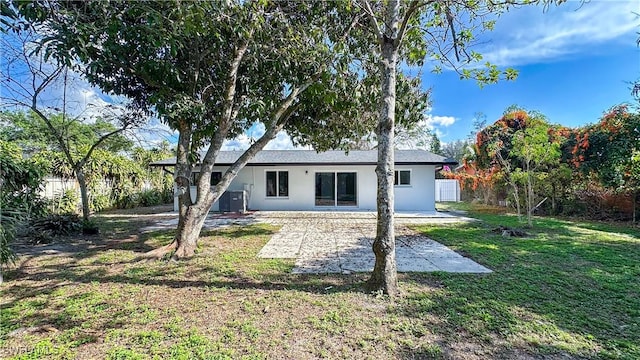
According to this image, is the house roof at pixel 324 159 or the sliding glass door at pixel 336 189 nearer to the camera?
the house roof at pixel 324 159

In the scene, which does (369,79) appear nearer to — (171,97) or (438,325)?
(171,97)

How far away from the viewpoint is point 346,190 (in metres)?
16.1

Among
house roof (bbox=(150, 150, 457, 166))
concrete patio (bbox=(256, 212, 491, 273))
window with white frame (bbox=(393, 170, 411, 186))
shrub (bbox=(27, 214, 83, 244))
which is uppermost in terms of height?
house roof (bbox=(150, 150, 457, 166))

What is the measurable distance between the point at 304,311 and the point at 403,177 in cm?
1305

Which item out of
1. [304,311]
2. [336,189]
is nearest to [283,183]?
[336,189]

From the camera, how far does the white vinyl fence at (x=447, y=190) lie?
23594 mm

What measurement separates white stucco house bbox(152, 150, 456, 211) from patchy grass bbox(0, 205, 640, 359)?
9.39 metres

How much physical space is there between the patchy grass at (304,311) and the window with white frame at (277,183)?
9717 millimetres

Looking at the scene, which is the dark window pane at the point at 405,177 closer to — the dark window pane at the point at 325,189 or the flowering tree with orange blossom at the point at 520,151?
the dark window pane at the point at 325,189

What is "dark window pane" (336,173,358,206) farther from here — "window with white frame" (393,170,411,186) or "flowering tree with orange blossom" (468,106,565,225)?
"flowering tree with orange blossom" (468,106,565,225)

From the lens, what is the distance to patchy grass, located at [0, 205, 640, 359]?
9.38 ft

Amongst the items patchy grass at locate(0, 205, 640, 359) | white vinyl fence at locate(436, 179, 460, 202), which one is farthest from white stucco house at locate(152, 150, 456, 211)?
patchy grass at locate(0, 205, 640, 359)

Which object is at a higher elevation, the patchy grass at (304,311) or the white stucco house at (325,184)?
the white stucco house at (325,184)

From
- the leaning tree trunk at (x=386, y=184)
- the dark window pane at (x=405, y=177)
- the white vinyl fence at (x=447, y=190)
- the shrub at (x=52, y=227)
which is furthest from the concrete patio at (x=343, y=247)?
the white vinyl fence at (x=447, y=190)
